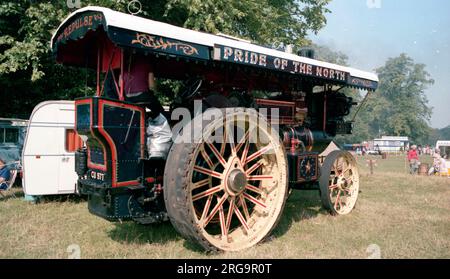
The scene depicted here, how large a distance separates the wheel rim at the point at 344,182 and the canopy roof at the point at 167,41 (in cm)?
164

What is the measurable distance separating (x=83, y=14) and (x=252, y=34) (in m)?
9.37

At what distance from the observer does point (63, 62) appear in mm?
5211

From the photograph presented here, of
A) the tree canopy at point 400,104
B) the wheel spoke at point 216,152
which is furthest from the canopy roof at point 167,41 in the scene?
the tree canopy at point 400,104

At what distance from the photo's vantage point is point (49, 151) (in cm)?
774

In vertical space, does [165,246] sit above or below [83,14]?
below

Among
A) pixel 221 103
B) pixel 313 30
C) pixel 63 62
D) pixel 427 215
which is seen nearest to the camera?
pixel 221 103

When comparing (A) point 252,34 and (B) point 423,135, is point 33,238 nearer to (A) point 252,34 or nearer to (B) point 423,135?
(A) point 252,34

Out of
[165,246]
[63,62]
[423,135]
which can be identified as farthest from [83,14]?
[423,135]

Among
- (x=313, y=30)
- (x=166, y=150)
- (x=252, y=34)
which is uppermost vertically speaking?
(x=313, y=30)

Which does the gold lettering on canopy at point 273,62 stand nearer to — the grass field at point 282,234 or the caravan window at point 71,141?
the grass field at point 282,234

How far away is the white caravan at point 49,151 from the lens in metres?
7.53

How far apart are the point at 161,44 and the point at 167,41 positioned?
8 centimetres

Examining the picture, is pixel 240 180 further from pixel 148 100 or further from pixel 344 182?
pixel 344 182

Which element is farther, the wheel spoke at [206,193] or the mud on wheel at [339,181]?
the mud on wheel at [339,181]
